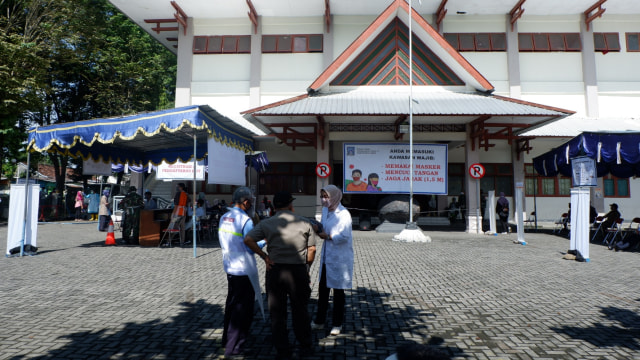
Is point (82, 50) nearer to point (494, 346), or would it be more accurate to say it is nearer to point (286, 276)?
point (286, 276)

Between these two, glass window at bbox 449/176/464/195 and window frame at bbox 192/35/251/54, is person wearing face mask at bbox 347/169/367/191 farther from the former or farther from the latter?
window frame at bbox 192/35/251/54

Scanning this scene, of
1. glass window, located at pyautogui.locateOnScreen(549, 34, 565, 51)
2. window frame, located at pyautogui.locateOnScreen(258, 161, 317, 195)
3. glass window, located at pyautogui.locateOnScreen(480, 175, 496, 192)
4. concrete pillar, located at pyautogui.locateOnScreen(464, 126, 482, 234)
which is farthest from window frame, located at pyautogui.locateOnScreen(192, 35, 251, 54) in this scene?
glass window, located at pyautogui.locateOnScreen(549, 34, 565, 51)

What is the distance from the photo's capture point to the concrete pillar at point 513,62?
62.7ft

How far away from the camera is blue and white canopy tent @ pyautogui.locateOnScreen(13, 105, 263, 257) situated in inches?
339

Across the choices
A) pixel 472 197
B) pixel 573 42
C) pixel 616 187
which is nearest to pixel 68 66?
pixel 472 197

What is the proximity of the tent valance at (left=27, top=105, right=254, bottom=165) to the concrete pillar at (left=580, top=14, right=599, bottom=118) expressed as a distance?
1868cm

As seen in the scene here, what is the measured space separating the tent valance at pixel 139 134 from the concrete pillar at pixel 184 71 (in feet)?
28.9

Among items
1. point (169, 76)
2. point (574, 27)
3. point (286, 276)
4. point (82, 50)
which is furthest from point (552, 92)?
point (169, 76)

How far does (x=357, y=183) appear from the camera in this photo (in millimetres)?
14617

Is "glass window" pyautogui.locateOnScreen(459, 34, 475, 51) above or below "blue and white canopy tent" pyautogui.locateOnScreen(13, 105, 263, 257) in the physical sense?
above

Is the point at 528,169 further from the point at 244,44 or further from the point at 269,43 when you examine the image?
the point at 244,44

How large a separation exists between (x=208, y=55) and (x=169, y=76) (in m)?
13.1

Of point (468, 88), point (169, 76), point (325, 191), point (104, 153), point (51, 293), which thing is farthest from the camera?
point (169, 76)

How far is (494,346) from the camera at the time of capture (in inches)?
146
